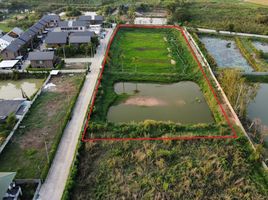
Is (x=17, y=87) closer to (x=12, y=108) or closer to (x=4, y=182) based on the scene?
(x=12, y=108)

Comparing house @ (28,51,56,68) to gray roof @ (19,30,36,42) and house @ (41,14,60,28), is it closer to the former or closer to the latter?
gray roof @ (19,30,36,42)

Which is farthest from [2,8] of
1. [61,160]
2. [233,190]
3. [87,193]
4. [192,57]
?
[233,190]

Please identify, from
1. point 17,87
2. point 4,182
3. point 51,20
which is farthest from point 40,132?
point 51,20

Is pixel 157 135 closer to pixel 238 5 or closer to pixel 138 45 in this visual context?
pixel 138 45

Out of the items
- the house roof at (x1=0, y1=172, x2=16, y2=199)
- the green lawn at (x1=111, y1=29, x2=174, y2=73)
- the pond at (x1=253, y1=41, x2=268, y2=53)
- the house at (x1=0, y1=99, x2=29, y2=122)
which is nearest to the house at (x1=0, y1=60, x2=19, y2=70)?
the house at (x1=0, y1=99, x2=29, y2=122)

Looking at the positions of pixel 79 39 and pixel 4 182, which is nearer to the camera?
pixel 4 182

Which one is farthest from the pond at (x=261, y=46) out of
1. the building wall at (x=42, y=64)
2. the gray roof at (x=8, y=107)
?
the gray roof at (x=8, y=107)
